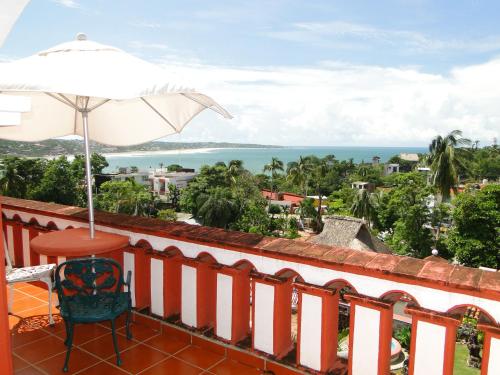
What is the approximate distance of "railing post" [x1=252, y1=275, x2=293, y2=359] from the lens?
2.57m

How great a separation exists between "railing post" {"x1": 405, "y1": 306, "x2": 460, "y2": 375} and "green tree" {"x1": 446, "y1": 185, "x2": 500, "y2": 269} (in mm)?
28477

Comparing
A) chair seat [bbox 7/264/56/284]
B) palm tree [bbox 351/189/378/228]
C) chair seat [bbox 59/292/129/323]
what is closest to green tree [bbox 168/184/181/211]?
palm tree [bbox 351/189/378/228]

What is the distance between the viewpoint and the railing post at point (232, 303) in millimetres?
2760

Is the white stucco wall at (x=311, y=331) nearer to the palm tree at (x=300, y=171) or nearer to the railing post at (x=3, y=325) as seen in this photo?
the railing post at (x=3, y=325)

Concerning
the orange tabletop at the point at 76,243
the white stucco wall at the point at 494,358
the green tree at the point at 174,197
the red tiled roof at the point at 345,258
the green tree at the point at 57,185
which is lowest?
the green tree at the point at 174,197

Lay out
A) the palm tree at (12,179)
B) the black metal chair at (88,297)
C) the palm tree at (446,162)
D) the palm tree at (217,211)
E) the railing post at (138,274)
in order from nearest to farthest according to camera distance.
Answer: the black metal chair at (88,297) < the railing post at (138,274) < the palm tree at (446,162) < the palm tree at (12,179) < the palm tree at (217,211)

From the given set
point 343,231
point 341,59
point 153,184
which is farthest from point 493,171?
point 153,184

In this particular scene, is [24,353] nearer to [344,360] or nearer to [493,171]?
[344,360]

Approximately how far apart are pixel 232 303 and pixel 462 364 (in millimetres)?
14373

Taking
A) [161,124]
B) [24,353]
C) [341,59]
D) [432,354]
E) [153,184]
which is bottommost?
[153,184]

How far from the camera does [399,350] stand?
1336 centimetres

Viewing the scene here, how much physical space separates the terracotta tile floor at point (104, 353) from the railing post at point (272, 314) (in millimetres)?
224

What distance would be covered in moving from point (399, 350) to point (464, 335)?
→ 16.0ft

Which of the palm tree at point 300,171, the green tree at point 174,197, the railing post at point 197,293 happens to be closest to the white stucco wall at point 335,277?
the railing post at point 197,293
